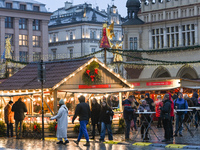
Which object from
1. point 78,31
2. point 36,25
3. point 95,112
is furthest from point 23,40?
point 95,112

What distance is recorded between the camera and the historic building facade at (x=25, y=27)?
86.7m

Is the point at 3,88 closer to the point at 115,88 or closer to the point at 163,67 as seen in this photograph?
the point at 115,88

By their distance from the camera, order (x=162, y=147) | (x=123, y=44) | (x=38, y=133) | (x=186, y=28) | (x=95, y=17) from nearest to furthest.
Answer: (x=162, y=147), (x=38, y=133), (x=186, y=28), (x=123, y=44), (x=95, y=17)

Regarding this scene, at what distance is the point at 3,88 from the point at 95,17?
2778 inches

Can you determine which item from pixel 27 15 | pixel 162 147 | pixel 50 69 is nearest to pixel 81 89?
pixel 50 69

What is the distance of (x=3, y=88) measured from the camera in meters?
26.5

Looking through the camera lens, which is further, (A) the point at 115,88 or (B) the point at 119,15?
(B) the point at 119,15

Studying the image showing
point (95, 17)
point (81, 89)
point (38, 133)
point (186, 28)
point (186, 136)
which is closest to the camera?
point (186, 136)

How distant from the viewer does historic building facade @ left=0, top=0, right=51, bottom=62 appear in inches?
3413

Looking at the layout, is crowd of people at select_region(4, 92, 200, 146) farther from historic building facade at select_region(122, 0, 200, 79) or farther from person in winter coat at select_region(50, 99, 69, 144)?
historic building facade at select_region(122, 0, 200, 79)

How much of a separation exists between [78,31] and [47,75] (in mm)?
67339

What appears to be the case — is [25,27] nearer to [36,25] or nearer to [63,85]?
[36,25]

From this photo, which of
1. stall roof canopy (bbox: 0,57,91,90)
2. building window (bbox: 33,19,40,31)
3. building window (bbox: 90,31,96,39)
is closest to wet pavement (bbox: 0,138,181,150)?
stall roof canopy (bbox: 0,57,91,90)

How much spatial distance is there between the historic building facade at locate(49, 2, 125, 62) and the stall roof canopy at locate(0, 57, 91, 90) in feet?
207
